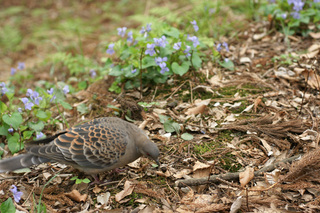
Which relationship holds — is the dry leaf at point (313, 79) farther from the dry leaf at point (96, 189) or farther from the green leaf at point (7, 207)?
the green leaf at point (7, 207)

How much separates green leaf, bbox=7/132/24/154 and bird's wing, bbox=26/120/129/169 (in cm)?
76

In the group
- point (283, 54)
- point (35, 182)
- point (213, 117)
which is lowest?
point (35, 182)

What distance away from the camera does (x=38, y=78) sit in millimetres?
8578

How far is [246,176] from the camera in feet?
12.6

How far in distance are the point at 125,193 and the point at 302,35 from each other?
5.12 m

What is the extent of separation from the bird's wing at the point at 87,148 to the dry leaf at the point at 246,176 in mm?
1482

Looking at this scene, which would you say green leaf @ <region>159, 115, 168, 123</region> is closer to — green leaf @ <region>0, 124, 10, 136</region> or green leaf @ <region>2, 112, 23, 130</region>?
green leaf @ <region>2, 112, 23, 130</region>

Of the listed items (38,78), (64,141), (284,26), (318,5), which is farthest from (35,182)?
(318,5)

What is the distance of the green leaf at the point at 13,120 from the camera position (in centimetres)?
458

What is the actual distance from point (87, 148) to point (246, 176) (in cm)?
198

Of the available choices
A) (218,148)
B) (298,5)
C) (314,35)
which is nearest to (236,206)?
(218,148)

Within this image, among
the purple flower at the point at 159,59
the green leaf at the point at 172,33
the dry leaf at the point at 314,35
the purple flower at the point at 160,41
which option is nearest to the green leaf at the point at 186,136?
the purple flower at the point at 159,59

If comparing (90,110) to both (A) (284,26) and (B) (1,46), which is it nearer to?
(A) (284,26)

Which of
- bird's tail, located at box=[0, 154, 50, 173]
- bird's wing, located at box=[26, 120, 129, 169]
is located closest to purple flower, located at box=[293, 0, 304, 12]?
bird's wing, located at box=[26, 120, 129, 169]
